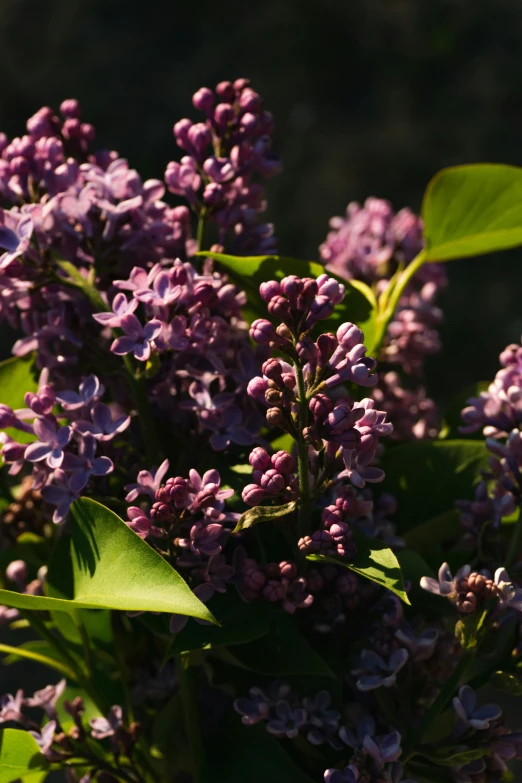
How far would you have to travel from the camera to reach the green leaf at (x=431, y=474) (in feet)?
1.65

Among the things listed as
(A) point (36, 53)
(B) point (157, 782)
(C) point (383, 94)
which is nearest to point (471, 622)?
(B) point (157, 782)

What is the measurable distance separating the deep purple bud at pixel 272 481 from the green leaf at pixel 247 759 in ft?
0.47

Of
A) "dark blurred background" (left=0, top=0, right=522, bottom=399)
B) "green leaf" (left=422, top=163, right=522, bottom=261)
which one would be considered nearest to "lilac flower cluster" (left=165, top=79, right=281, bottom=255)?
"green leaf" (left=422, top=163, right=522, bottom=261)

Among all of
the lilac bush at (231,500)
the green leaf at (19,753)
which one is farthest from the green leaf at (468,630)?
the green leaf at (19,753)

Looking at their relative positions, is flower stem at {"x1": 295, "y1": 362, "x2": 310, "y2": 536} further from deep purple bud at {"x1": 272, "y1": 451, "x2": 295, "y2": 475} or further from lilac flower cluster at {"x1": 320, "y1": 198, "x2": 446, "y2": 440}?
lilac flower cluster at {"x1": 320, "y1": 198, "x2": 446, "y2": 440}

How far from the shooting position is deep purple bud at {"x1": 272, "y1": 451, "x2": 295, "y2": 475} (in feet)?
1.22

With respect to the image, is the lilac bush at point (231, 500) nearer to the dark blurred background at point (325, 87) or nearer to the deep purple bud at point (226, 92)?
the deep purple bud at point (226, 92)

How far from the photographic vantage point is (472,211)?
0.55 m

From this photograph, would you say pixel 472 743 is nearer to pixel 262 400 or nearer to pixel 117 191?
pixel 262 400

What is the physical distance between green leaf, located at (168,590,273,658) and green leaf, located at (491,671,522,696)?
101 millimetres

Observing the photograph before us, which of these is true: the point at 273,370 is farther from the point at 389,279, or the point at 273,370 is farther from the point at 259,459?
the point at 389,279

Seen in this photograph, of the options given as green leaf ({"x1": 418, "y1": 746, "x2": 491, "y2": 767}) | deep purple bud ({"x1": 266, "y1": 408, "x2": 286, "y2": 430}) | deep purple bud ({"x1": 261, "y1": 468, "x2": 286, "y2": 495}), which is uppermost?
deep purple bud ({"x1": 266, "y1": 408, "x2": 286, "y2": 430})

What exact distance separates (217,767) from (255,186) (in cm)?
29

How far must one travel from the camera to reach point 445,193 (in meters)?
0.55
